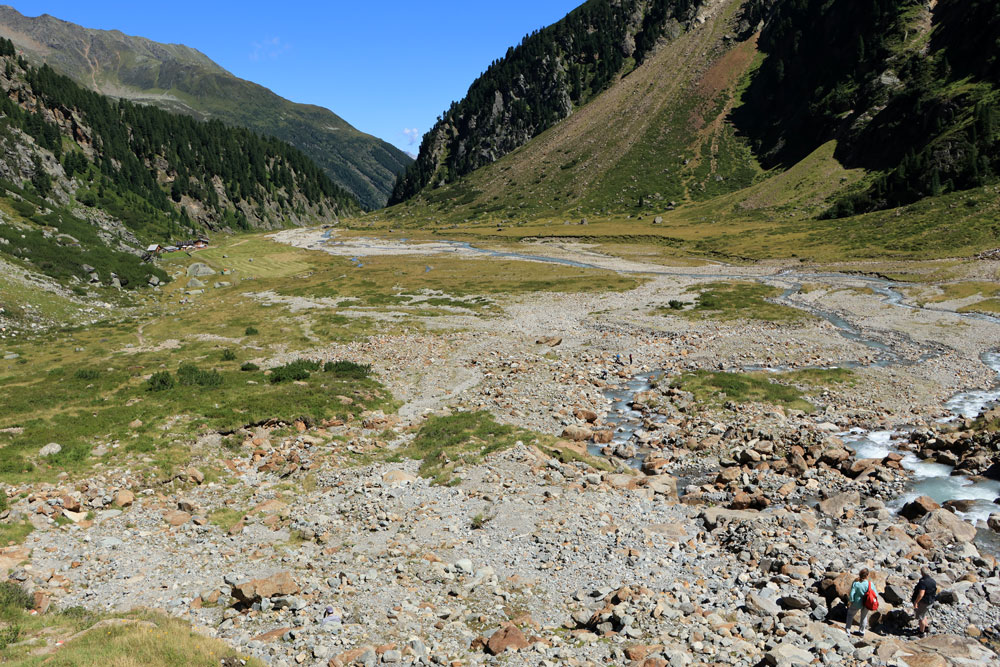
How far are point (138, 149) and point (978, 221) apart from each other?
236943mm

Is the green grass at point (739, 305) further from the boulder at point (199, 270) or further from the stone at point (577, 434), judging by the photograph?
the boulder at point (199, 270)

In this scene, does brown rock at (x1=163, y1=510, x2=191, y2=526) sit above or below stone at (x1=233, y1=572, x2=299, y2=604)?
below

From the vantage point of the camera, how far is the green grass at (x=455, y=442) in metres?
24.2

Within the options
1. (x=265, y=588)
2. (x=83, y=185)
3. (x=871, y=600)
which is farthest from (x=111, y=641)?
(x=83, y=185)

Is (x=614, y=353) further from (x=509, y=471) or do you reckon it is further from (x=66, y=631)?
(x=66, y=631)

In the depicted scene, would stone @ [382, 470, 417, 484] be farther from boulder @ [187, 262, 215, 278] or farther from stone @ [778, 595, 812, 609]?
boulder @ [187, 262, 215, 278]

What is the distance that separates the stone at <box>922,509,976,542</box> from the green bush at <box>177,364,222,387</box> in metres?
37.4

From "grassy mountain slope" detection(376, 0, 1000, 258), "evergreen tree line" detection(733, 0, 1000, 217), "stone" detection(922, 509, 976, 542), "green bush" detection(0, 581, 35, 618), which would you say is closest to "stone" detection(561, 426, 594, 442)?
"stone" detection(922, 509, 976, 542)

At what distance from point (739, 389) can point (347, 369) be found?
27.6 meters

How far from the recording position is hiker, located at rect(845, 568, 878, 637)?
1281 cm

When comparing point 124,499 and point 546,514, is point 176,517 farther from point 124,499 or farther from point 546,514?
point 546,514

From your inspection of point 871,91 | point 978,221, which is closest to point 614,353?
point 978,221

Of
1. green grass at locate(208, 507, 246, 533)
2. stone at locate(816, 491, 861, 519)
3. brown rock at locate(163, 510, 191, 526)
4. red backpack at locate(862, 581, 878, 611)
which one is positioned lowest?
green grass at locate(208, 507, 246, 533)

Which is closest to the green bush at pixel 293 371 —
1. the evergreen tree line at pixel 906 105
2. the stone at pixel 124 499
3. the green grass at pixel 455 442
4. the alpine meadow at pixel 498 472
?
the alpine meadow at pixel 498 472
